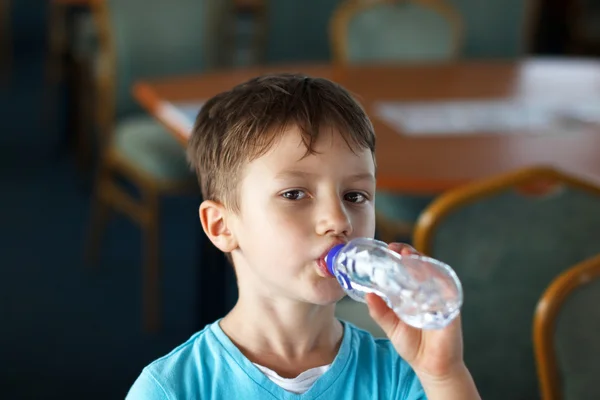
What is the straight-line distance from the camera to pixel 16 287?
3242mm

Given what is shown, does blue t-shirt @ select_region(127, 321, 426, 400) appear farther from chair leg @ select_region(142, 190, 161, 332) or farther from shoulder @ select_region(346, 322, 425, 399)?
chair leg @ select_region(142, 190, 161, 332)

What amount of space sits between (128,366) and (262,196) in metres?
1.89

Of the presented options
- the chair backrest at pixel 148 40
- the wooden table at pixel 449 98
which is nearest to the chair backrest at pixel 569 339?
the wooden table at pixel 449 98

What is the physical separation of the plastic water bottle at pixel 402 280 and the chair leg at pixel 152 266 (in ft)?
6.72

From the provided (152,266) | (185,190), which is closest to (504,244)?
(185,190)

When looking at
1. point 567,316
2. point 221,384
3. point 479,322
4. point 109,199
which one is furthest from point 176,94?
point 221,384

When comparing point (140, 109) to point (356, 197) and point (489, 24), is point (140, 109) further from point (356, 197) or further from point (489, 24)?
point (356, 197)

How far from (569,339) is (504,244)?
34cm

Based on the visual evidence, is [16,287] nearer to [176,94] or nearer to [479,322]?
[176,94]

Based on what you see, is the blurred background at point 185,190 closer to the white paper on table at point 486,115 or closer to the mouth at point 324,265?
the white paper on table at point 486,115

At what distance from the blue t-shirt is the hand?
0.24 ft

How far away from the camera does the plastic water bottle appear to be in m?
0.82

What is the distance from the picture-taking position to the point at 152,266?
296 centimetres

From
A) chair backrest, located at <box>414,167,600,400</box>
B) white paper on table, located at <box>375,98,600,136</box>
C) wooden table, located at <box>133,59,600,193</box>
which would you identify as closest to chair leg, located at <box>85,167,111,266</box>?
wooden table, located at <box>133,59,600,193</box>
